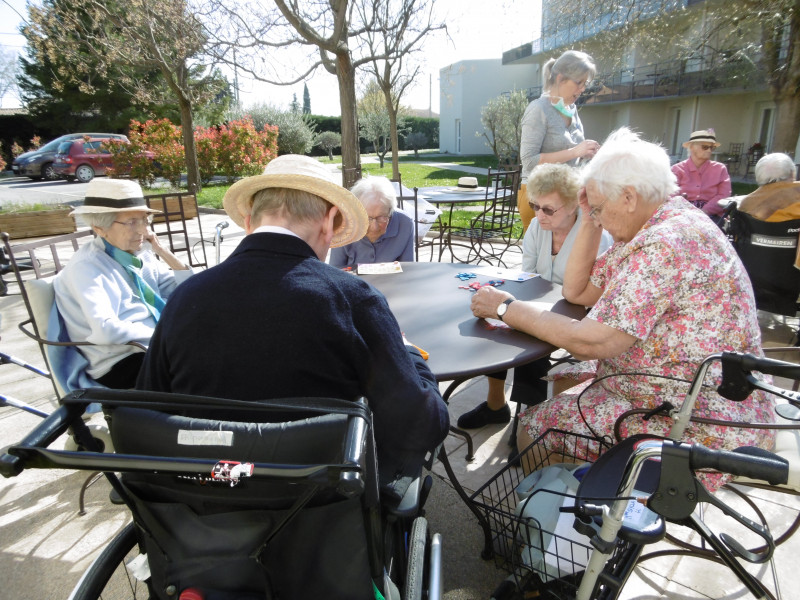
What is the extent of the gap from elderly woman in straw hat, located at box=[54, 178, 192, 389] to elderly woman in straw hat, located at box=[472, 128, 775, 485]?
1731mm

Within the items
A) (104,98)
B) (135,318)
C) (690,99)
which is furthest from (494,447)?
(104,98)

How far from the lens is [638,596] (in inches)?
69.2

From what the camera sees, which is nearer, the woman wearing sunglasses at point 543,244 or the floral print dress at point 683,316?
the floral print dress at point 683,316

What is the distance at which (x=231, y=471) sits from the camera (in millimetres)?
771

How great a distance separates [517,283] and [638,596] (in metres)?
1.47

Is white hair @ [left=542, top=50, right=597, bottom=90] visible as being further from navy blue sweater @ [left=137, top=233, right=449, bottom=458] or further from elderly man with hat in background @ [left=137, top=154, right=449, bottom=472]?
navy blue sweater @ [left=137, top=233, right=449, bottom=458]

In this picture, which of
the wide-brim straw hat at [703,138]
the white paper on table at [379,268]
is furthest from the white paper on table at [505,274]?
the wide-brim straw hat at [703,138]

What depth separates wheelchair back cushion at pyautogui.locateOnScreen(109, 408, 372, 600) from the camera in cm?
89

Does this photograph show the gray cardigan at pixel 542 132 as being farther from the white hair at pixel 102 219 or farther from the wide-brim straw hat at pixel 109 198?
the white hair at pixel 102 219

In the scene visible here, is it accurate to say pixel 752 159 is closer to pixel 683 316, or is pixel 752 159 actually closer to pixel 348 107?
pixel 348 107

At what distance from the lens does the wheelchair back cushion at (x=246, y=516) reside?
0.89m

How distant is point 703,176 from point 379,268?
4539 millimetres

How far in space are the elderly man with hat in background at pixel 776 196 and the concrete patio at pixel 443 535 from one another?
2161 mm

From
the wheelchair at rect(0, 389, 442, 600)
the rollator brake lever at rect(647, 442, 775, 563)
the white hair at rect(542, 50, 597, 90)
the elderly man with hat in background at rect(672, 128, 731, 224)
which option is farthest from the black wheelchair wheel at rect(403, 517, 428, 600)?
the elderly man with hat in background at rect(672, 128, 731, 224)
